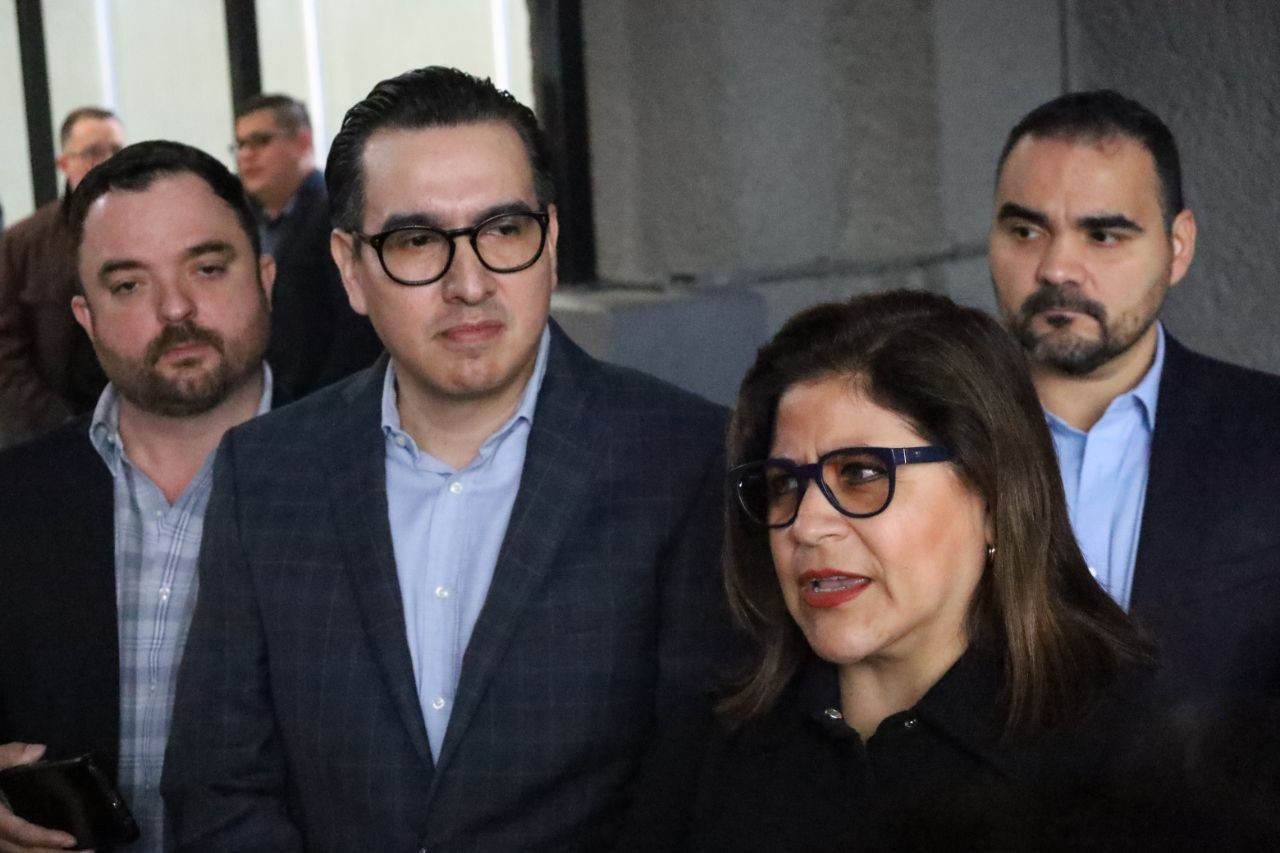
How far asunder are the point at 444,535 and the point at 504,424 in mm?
177

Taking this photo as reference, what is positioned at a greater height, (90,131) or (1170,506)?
(90,131)

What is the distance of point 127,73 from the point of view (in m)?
8.84

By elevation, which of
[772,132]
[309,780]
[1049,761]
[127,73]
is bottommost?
[309,780]

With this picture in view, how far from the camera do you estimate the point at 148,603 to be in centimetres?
277

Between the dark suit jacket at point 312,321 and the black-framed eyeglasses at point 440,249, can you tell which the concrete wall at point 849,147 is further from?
the black-framed eyeglasses at point 440,249

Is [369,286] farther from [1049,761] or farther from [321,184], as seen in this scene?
[321,184]

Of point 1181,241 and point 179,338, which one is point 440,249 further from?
point 1181,241

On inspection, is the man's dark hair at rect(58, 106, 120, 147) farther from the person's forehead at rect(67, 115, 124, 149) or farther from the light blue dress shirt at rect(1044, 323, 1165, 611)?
the light blue dress shirt at rect(1044, 323, 1165, 611)

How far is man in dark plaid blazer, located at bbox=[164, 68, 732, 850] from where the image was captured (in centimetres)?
221

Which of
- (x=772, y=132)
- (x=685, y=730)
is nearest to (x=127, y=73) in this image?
(x=772, y=132)

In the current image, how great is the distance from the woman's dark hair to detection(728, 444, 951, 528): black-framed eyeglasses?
0.05 m

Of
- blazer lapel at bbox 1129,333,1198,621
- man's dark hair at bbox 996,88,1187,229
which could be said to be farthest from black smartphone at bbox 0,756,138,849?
man's dark hair at bbox 996,88,1187,229

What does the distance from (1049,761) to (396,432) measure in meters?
1.05

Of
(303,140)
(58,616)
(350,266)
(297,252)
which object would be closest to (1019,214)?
(350,266)
